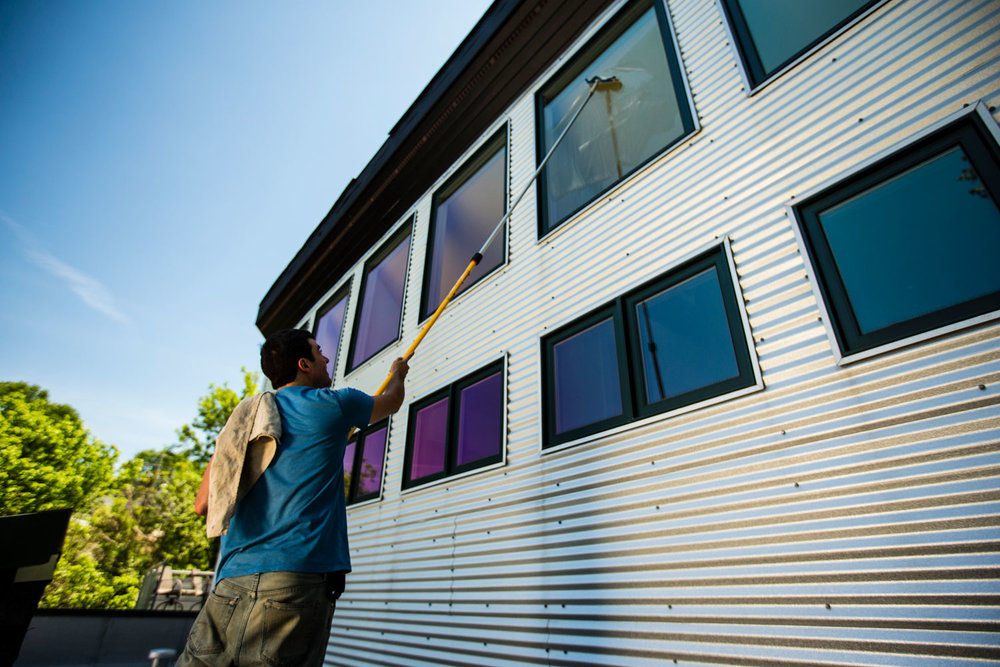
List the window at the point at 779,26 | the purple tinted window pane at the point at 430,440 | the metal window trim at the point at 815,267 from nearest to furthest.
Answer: the metal window trim at the point at 815,267 < the window at the point at 779,26 < the purple tinted window pane at the point at 430,440

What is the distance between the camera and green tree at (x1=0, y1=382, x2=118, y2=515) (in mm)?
21016

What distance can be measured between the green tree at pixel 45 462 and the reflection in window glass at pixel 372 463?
22351 mm

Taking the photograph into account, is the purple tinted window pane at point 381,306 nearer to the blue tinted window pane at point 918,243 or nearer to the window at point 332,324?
the window at point 332,324

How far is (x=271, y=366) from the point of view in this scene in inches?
97.3

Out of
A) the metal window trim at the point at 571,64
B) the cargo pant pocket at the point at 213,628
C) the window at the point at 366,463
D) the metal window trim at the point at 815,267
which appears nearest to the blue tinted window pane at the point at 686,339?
the metal window trim at the point at 815,267

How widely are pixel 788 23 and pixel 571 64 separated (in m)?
3.27

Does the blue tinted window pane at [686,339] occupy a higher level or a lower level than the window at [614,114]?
lower

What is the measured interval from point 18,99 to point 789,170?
1104 inches

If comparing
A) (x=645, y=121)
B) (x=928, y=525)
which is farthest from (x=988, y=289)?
(x=645, y=121)

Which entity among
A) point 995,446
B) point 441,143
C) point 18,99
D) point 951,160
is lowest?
point 995,446

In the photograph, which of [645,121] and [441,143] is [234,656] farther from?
[441,143]

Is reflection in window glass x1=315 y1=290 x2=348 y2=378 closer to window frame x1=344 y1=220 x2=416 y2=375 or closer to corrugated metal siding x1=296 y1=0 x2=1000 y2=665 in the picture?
window frame x1=344 y1=220 x2=416 y2=375

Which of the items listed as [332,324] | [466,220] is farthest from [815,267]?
[332,324]

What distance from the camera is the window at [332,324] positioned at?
→ 11.2m
